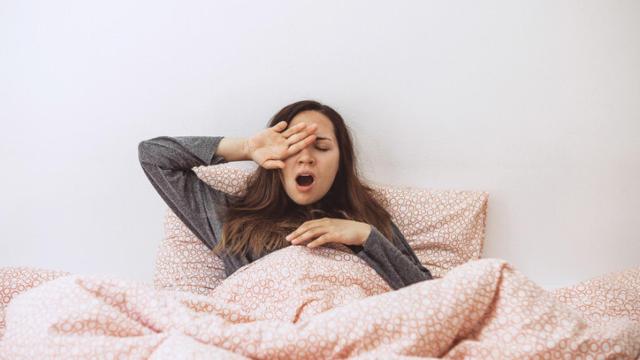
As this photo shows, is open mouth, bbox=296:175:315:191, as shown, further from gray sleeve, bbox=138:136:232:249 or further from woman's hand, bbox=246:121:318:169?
gray sleeve, bbox=138:136:232:249

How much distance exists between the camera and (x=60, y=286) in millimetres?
977

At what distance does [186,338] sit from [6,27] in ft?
4.70

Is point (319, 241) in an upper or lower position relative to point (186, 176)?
lower

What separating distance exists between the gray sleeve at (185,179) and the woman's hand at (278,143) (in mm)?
96

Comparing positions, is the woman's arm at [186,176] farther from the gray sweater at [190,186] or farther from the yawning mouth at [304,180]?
the yawning mouth at [304,180]

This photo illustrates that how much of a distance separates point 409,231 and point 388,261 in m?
0.24

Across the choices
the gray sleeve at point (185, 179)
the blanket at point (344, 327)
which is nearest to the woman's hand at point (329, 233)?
the gray sleeve at point (185, 179)

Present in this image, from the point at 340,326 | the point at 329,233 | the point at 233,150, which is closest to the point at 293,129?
the point at 233,150

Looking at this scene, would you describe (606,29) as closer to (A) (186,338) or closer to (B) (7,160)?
(A) (186,338)

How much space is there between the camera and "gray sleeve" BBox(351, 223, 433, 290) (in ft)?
4.43

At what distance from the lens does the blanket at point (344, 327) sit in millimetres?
868

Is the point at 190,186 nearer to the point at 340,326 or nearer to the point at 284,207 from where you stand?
the point at 284,207

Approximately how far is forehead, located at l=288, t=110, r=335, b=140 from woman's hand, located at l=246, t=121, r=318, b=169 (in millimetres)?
33

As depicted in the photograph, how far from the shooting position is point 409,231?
5.21ft
